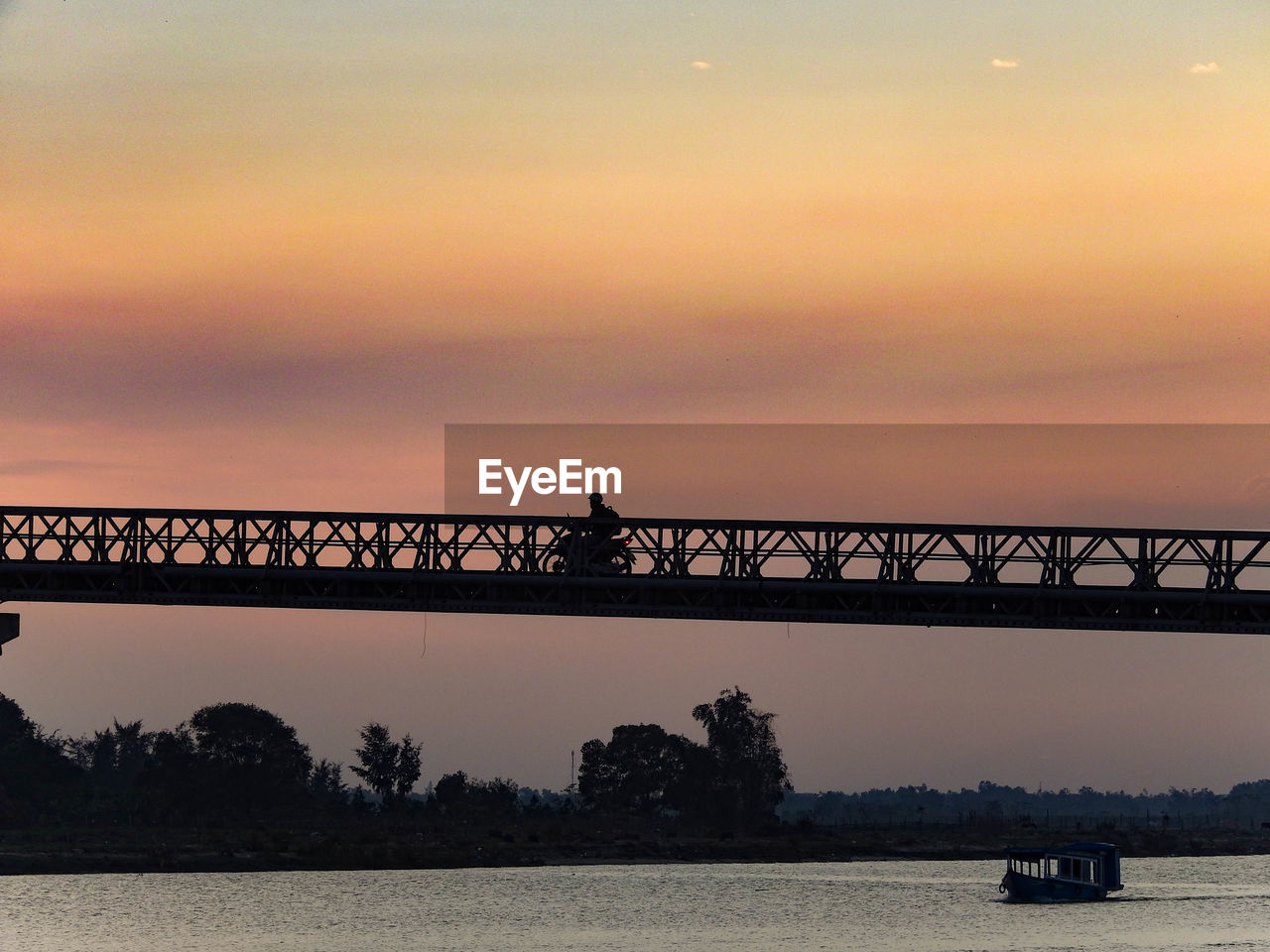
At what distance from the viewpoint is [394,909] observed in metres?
124

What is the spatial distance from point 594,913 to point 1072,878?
115 ft

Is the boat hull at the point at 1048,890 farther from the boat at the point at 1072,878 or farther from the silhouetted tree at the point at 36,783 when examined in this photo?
the silhouetted tree at the point at 36,783

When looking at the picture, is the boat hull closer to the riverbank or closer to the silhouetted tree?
the riverbank

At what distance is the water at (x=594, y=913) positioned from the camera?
10256 cm

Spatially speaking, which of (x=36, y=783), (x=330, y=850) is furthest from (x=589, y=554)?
(x=36, y=783)

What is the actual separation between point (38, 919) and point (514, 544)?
64127 mm

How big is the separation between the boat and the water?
6.79 feet

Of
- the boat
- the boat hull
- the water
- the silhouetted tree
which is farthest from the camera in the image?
the silhouetted tree

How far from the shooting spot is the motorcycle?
66.6 meters

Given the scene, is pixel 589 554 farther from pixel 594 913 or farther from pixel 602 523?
pixel 594 913

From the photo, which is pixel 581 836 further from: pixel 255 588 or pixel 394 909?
pixel 255 588

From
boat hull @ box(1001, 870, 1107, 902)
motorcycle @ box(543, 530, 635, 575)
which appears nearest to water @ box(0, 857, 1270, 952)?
boat hull @ box(1001, 870, 1107, 902)

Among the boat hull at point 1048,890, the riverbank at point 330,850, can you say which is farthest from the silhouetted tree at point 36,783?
the boat hull at point 1048,890

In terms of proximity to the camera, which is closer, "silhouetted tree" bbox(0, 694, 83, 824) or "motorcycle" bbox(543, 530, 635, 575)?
"motorcycle" bbox(543, 530, 635, 575)
